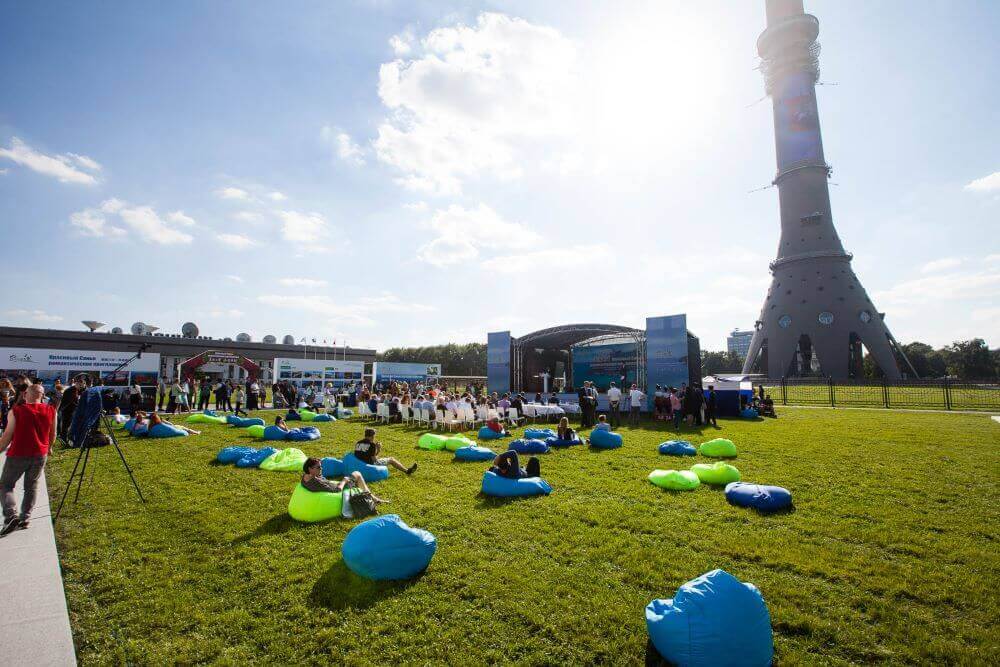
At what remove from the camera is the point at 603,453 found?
11.8 metres

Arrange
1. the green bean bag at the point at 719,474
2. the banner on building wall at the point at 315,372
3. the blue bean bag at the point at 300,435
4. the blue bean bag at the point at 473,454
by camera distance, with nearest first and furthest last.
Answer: the green bean bag at the point at 719,474 → the blue bean bag at the point at 473,454 → the blue bean bag at the point at 300,435 → the banner on building wall at the point at 315,372

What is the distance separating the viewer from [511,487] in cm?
762

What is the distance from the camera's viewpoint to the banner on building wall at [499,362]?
93.2ft

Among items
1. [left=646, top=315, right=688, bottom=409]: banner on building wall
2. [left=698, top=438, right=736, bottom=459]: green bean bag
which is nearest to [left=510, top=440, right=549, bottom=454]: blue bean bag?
[left=698, top=438, right=736, bottom=459]: green bean bag

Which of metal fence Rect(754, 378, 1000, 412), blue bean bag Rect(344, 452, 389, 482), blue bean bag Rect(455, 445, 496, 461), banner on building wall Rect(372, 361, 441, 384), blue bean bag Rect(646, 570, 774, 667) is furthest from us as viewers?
banner on building wall Rect(372, 361, 441, 384)

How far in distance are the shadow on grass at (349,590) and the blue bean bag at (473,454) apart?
6.07 meters

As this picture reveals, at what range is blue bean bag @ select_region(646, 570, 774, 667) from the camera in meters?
3.18

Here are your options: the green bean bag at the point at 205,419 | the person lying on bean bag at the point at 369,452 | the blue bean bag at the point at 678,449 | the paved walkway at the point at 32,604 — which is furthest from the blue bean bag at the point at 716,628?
the green bean bag at the point at 205,419

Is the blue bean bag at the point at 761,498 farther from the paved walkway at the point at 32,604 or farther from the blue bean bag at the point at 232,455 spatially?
the blue bean bag at the point at 232,455

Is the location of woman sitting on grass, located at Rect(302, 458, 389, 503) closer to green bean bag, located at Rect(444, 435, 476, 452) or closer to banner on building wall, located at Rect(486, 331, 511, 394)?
green bean bag, located at Rect(444, 435, 476, 452)

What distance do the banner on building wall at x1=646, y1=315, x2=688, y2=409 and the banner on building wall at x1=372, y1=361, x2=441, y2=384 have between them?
24.0 meters

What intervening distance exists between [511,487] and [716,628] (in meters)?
4.67

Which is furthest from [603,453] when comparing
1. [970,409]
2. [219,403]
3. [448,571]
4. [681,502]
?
[970,409]

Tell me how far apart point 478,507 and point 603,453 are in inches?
222
